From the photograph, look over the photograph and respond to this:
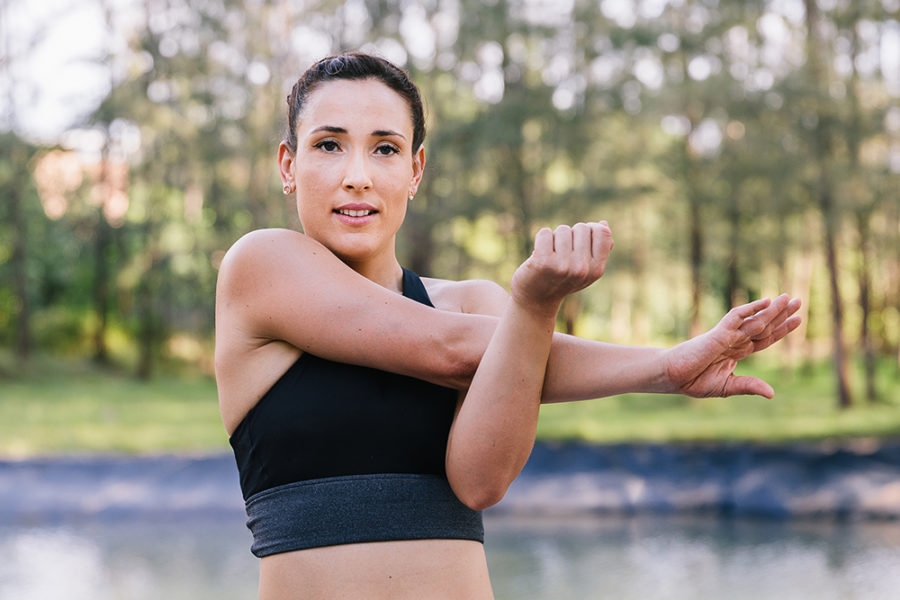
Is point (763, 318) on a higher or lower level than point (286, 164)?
lower

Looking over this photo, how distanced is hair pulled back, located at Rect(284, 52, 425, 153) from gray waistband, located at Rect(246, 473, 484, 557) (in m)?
0.42

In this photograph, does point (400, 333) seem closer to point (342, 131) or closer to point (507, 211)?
point (342, 131)

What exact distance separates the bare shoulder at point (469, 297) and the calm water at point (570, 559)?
20.2ft

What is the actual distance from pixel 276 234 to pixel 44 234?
22.8 meters

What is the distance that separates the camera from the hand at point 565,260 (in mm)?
918

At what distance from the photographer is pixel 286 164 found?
1.27m

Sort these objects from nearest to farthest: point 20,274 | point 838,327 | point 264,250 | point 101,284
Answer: point 264,250, point 838,327, point 20,274, point 101,284

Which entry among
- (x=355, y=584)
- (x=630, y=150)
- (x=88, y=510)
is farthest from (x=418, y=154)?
(x=630, y=150)

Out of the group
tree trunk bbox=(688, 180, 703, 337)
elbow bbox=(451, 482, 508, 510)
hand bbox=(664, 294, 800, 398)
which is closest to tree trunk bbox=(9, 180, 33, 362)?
tree trunk bbox=(688, 180, 703, 337)

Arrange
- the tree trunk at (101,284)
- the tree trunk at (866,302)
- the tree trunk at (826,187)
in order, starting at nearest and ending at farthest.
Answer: the tree trunk at (826,187) < the tree trunk at (866,302) < the tree trunk at (101,284)

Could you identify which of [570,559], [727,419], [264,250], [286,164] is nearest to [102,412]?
[570,559]

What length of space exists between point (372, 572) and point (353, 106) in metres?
0.53

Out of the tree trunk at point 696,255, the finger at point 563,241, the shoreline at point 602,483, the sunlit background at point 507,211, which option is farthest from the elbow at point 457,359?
the tree trunk at point 696,255

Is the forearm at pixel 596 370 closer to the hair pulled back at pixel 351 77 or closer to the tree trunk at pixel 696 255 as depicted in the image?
the hair pulled back at pixel 351 77
